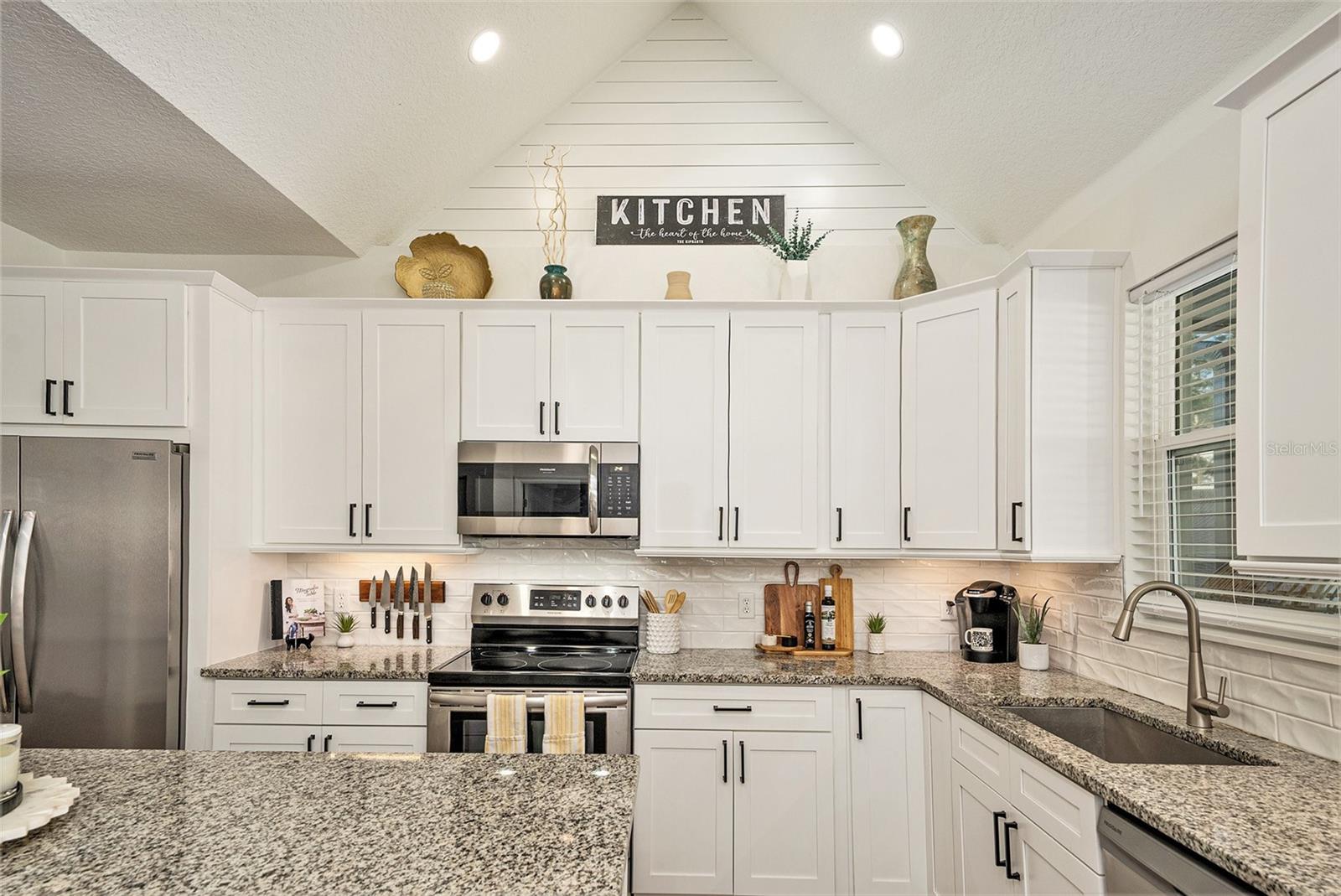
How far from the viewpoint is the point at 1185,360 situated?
2447 millimetres

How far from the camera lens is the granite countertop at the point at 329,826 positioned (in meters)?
1.20

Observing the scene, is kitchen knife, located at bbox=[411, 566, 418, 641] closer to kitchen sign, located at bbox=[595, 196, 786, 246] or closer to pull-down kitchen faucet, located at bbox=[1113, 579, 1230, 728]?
kitchen sign, located at bbox=[595, 196, 786, 246]

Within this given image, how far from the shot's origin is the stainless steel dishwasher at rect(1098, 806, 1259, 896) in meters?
1.38

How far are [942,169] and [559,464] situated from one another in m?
2.07

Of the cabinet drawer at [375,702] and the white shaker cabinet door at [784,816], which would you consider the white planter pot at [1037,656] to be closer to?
the white shaker cabinet door at [784,816]

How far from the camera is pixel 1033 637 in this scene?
3049mm

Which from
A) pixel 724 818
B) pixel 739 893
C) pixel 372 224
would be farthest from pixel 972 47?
pixel 739 893

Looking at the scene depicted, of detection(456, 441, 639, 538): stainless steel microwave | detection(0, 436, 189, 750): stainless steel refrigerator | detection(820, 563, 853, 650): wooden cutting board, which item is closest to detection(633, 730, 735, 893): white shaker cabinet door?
detection(820, 563, 853, 650): wooden cutting board

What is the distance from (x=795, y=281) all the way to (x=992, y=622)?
165 centimetres

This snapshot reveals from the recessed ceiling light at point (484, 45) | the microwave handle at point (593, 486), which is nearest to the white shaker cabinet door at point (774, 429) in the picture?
the microwave handle at point (593, 486)


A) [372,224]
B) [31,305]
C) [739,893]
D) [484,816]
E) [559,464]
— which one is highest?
[372,224]

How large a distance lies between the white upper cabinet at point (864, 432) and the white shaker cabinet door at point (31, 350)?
2.99 m

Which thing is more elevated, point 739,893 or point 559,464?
point 559,464

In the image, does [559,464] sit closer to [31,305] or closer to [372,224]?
[372,224]
